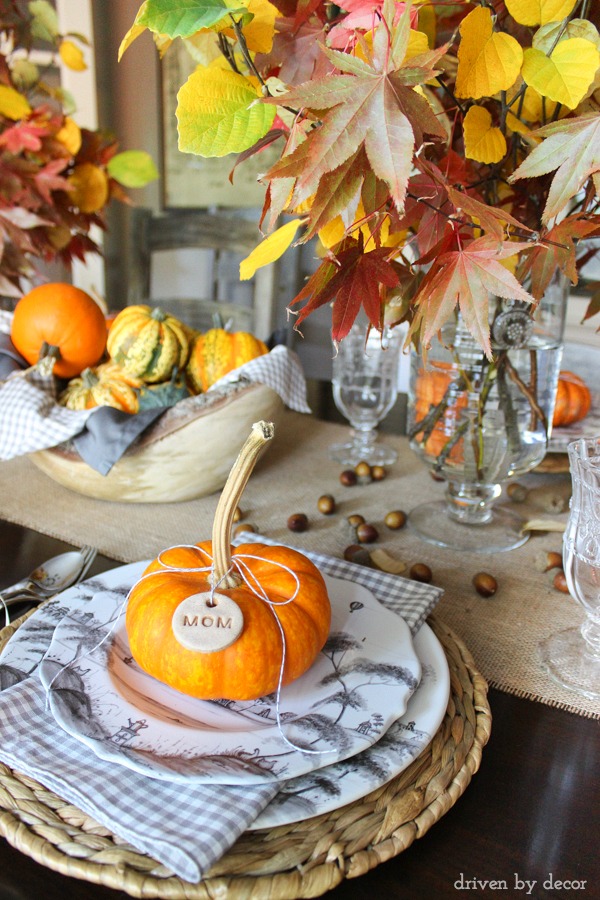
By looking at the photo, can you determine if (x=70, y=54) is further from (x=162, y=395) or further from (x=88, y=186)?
(x=162, y=395)

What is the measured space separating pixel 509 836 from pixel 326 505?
48cm

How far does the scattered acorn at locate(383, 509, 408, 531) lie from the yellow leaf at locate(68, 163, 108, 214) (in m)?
0.74

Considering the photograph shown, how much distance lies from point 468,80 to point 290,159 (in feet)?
0.56

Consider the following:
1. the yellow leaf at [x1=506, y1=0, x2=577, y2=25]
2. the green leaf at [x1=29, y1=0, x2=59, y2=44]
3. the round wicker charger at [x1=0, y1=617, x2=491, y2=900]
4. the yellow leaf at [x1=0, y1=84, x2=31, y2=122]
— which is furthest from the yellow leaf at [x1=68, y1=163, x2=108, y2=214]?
the round wicker charger at [x1=0, y1=617, x2=491, y2=900]

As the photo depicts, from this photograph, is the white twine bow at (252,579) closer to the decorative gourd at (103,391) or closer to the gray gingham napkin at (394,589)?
the gray gingham napkin at (394,589)

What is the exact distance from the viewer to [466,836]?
438 millimetres

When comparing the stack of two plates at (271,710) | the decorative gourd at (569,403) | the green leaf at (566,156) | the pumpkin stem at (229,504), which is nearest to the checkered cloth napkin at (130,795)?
the stack of two plates at (271,710)

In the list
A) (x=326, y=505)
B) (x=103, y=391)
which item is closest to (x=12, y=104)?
(x=103, y=391)

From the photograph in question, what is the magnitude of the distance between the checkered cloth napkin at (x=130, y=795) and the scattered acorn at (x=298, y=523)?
39cm

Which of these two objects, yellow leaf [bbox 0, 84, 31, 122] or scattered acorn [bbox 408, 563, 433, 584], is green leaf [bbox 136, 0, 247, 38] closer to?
scattered acorn [bbox 408, 563, 433, 584]

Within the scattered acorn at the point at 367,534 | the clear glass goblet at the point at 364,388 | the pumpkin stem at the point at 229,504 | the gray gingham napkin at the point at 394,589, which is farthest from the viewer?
the clear glass goblet at the point at 364,388

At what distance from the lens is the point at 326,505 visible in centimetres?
88

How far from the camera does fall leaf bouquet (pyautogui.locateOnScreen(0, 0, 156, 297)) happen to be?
1126 mm

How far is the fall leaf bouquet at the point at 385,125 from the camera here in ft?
1.26
